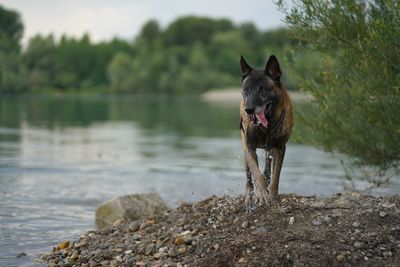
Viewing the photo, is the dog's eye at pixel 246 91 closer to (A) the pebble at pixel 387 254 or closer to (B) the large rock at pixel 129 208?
(A) the pebble at pixel 387 254

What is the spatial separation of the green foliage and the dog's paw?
4.62 m

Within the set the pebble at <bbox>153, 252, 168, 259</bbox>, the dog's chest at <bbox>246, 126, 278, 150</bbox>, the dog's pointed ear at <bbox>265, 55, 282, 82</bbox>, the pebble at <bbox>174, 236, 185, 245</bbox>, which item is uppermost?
the dog's pointed ear at <bbox>265, 55, 282, 82</bbox>

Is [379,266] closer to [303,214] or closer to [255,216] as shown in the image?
[303,214]

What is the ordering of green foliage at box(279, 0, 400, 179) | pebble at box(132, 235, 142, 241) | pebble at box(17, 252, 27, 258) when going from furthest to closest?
1. green foliage at box(279, 0, 400, 179)
2. pebble at box(17, 252, 27, 258)
3. pebble at box(132, 235, 142, 241)

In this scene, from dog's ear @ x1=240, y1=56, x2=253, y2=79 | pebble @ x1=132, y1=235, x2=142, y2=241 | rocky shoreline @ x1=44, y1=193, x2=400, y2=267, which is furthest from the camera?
pebble @ x1=132, y1=235, x2=142, y2=241

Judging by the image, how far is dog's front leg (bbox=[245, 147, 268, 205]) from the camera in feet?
34.9

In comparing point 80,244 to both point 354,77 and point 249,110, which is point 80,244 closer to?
point 249,110

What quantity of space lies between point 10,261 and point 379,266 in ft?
23.9

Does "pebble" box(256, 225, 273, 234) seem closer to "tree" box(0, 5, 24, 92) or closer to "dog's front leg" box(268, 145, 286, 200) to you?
"dog's front leg" box(268, 145, 286, 200)

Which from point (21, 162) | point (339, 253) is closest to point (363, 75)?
point (339, 253)

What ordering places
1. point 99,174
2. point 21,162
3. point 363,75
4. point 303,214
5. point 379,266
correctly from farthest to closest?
point 21,162
point 99,174
point 363,75
point 303,214
point 379,266

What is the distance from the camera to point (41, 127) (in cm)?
5012

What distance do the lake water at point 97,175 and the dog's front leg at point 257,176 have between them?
282cm

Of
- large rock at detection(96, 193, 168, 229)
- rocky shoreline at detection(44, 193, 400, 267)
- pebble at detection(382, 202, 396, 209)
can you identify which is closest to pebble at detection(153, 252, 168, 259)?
rocky shoreline at detection(44, 193, 400, 267)
